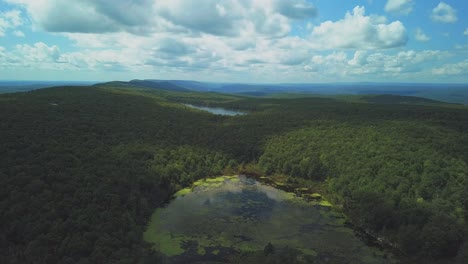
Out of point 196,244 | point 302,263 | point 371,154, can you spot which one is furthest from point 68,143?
point 371,154

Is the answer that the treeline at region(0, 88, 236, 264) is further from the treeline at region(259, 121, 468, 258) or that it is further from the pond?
the treeline at region(259, 121, 468, 258)

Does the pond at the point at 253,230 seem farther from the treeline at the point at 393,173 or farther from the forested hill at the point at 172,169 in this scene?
the treeline at the point at 393,173

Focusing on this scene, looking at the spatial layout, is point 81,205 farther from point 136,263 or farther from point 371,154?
point 371,154

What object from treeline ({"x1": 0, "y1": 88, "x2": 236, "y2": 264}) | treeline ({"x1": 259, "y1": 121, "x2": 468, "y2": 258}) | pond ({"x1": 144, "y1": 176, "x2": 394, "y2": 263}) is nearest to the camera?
treeline ({"x1": 0, "y1": 88, "x2": 236, "y2": 264})

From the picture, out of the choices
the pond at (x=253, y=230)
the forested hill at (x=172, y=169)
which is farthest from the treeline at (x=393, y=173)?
the pond at (x=253, y=230)

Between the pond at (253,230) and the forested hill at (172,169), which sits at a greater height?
the forested hill at (172,169)

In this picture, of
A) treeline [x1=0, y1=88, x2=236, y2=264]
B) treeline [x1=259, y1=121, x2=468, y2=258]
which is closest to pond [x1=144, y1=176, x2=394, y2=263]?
treeline [x1=0, y1=88, x2=236, y2=264]
